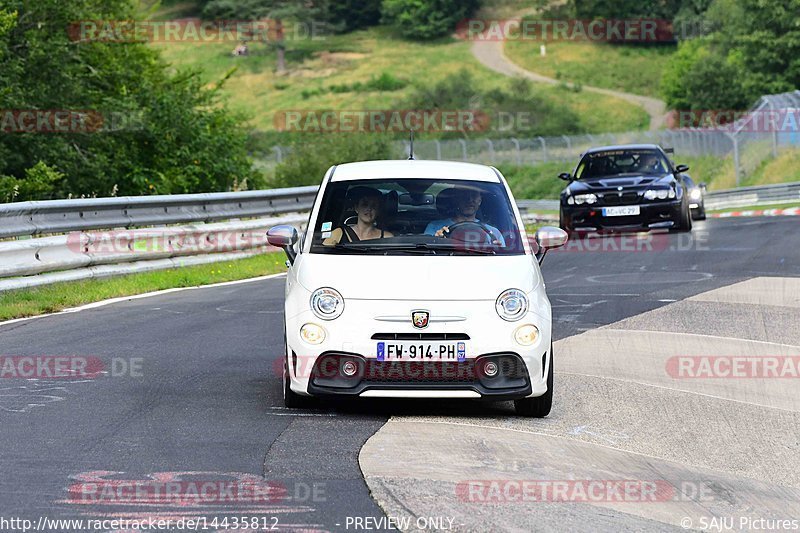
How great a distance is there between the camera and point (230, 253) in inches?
774

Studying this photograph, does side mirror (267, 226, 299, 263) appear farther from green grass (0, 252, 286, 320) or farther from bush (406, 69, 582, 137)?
bush (406, 69, 582, 137)

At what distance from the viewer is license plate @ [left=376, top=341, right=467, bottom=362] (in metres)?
7.71

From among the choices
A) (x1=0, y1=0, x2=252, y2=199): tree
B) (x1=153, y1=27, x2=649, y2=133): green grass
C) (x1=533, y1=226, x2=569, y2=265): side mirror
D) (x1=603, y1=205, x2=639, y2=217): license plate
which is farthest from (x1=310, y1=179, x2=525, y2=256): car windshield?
(x1=153, y1=27, x2=649, y2=133): green grass

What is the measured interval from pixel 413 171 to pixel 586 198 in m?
13.3

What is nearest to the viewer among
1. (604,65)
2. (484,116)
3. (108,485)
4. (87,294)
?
(108,485)

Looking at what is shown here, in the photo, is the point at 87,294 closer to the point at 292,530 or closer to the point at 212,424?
the point at 212,424

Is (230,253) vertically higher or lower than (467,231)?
lower

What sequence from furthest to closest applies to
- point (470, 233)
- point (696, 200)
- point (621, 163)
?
1. point (696, 200)
2. point (621, 163)
3. point (470, 233)

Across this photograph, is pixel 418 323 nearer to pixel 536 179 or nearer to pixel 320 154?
pixel 320 154

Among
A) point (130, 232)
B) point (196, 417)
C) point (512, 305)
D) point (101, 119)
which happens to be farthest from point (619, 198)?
point (196, 417)

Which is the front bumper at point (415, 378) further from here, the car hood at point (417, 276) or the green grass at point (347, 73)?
the green grass at point (347, 73)

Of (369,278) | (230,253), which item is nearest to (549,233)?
(369,278)

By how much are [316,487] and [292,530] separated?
708mm

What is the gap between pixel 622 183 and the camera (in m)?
22.1
